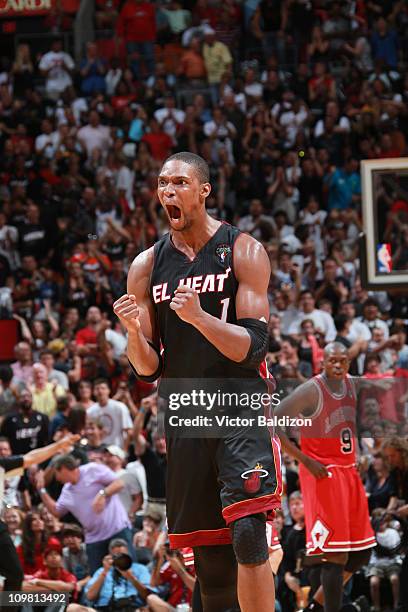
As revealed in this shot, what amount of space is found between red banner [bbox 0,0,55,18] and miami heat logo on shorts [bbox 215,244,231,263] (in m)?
13.4

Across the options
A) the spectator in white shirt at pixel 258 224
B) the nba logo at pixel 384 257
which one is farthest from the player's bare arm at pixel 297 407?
the spectator in white shirt at pixel 258 224

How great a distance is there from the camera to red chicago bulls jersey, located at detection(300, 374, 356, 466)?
7.84 meters

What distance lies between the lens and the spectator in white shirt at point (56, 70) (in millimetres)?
19469

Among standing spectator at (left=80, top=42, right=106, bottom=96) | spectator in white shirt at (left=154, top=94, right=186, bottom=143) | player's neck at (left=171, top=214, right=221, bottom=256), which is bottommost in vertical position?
player's neck at (left=171, top=214, right=221, bottom=256)

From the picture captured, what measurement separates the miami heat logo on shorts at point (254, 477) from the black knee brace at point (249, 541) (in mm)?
115

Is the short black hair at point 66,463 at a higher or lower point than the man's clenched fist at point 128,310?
lower

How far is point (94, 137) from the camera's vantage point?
18.2 meters

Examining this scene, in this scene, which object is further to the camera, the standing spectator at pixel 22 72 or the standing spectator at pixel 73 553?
the standing spectator at pixel 22 72

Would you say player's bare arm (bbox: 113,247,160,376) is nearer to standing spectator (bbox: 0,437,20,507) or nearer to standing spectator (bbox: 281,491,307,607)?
standing spectator (bbox: 281,491,307,607)

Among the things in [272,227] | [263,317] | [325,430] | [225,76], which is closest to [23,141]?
[225,76]

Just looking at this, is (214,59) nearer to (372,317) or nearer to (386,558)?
(372,317)

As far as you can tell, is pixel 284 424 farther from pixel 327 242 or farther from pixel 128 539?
pixel 327 242

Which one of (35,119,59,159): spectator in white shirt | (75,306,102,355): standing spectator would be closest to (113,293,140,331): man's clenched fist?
(75,306,102,355): standing spectator

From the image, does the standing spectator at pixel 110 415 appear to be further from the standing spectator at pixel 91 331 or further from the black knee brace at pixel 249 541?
the black knee brace at pixel 249 541
